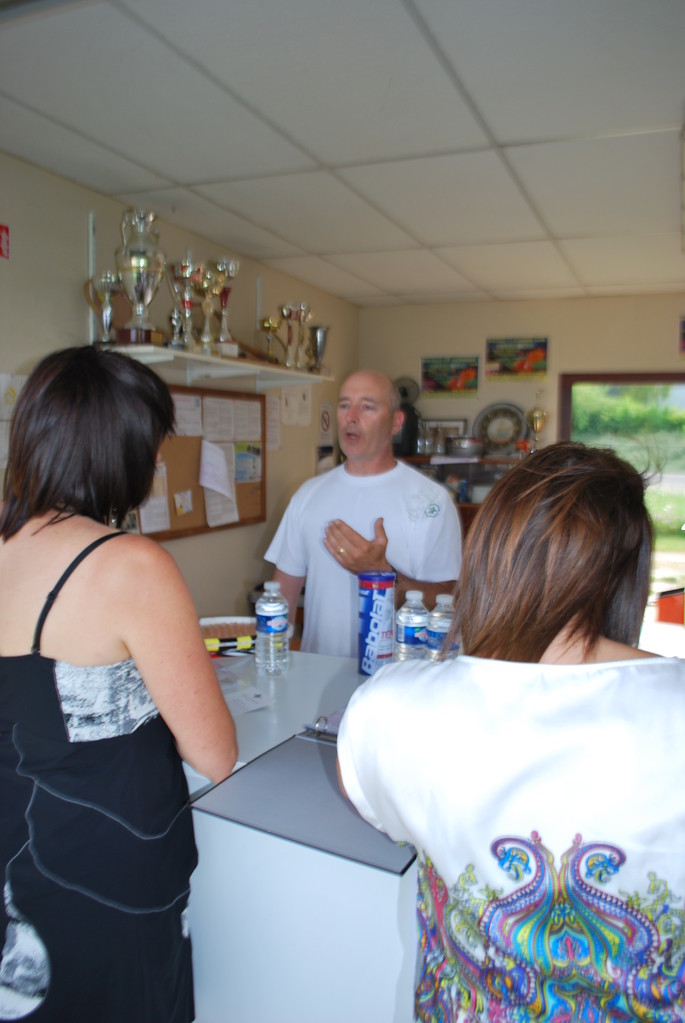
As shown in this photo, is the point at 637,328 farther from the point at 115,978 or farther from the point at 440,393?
the point at 115,978

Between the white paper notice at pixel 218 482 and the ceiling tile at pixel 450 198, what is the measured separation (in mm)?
1249

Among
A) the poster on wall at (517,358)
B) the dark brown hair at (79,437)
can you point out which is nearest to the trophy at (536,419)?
the poster on wall at (517,358)

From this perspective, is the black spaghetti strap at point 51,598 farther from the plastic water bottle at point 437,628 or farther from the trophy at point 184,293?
the trophy at point 184,293

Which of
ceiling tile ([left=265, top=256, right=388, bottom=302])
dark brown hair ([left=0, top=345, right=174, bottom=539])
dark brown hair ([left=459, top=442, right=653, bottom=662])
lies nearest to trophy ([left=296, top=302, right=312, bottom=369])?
ceiling tile ([left=265, top=256, right=388, bottom=302])

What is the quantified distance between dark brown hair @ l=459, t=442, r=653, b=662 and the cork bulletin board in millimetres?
2082

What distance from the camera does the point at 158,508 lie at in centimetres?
290

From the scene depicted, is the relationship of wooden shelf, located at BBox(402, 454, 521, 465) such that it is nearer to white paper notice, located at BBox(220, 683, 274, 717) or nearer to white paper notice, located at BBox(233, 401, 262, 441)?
white paper notice, located at BBox(233, 401, 262, 441)

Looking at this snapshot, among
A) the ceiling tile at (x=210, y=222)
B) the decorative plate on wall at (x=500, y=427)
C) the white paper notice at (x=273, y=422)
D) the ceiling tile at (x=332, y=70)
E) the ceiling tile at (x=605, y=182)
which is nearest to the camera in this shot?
the ceiling tile at (x=332, y=70)

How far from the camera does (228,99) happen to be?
1849 millimetres

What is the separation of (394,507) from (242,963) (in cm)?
139

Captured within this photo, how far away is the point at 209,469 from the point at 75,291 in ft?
3.18

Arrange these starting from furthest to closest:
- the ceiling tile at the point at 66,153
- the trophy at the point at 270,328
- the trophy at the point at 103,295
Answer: the trophy at the point at 270,328
the trophy at the point at 103,295
the ceiling tile at the point at 66,153

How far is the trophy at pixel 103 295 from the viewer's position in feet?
7.98

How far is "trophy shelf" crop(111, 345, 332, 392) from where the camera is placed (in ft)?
8.01
